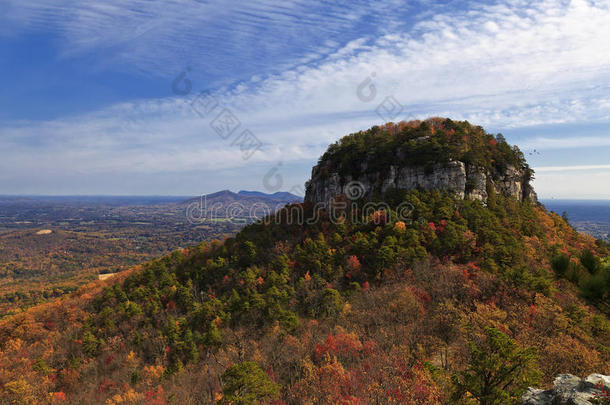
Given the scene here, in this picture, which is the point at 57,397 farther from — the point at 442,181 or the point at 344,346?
the point at 442,181

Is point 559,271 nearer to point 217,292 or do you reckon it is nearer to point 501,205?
point 501,205

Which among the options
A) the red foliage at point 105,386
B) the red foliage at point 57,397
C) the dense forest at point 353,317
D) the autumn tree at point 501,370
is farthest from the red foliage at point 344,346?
the red foliage at point 57,397

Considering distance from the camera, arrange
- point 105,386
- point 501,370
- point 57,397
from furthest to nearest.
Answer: point 105,386
point 57,397
point 501,370

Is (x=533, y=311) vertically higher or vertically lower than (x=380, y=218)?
lower

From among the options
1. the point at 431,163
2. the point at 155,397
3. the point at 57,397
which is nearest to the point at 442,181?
the point at 431,163

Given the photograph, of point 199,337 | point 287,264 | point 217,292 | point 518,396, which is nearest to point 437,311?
point 518,396

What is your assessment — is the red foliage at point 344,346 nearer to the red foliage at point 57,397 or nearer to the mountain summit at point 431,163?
the red foliage at point 57,397
